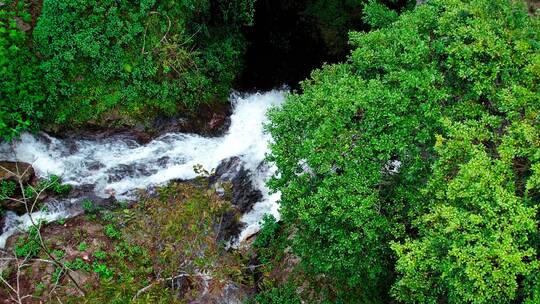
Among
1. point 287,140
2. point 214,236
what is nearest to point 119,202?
point 214,236

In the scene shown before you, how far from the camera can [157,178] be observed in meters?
13.6

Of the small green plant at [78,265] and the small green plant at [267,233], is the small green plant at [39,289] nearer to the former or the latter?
the small green plant at [78,265]

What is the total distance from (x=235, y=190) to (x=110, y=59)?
514 centimetres

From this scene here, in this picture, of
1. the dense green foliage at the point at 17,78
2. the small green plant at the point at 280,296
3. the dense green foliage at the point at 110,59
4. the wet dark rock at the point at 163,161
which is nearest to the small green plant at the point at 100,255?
the wet dark rock at the point at 163,161

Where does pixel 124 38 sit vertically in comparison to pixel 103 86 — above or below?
above

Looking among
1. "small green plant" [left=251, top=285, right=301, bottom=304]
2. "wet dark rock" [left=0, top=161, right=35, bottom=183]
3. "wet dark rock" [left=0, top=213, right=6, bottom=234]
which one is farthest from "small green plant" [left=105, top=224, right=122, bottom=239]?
"small green plant" [left=251, top=285, right=301, bottom=304]

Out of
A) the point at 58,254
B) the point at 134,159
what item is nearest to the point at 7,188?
the point at 58,254

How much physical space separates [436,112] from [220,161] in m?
7.24

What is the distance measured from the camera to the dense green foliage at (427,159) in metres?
6.92

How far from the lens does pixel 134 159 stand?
44.8ft

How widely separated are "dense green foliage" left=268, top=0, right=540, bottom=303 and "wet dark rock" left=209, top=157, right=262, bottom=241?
11.9ft

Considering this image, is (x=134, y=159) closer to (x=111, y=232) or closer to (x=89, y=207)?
(x=89, y=207)

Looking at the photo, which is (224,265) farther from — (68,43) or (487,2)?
(487,2)

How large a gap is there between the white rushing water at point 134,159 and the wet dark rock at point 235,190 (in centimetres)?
18
